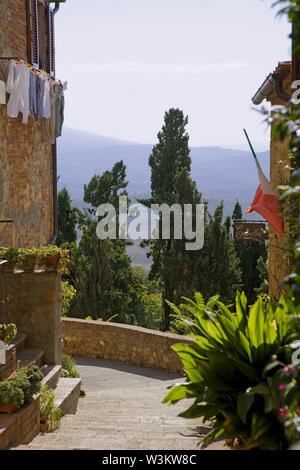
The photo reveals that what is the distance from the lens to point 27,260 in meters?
8.32

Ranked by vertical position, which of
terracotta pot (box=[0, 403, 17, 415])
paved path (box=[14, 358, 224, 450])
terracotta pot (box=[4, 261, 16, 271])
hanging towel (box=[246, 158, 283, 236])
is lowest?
paved path (box=[14, 358, 224, 450])

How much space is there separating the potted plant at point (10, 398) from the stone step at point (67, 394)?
1715 millimetres

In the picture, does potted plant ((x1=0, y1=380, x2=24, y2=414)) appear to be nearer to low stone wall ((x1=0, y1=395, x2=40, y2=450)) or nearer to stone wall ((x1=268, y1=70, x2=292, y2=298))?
low stone wall ((x1=0, y1=395, x2=40, y2=450))

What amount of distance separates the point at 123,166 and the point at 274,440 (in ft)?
92.1

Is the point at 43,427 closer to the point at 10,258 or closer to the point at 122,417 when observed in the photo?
the point at 122,417

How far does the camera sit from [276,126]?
8.27 ft

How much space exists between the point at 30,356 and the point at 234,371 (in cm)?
375

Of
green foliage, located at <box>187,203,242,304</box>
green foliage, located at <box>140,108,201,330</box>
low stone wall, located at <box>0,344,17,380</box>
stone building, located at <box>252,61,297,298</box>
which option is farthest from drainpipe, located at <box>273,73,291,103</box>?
green foliage, located at <box>140,108,201,330</box>

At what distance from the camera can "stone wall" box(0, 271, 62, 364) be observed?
27.1ft

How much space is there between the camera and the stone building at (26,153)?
1046 cm

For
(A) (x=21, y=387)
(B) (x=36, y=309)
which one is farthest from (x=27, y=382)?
(B) (x=36, y=309)

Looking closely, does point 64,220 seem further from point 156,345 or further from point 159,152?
point 156,345
